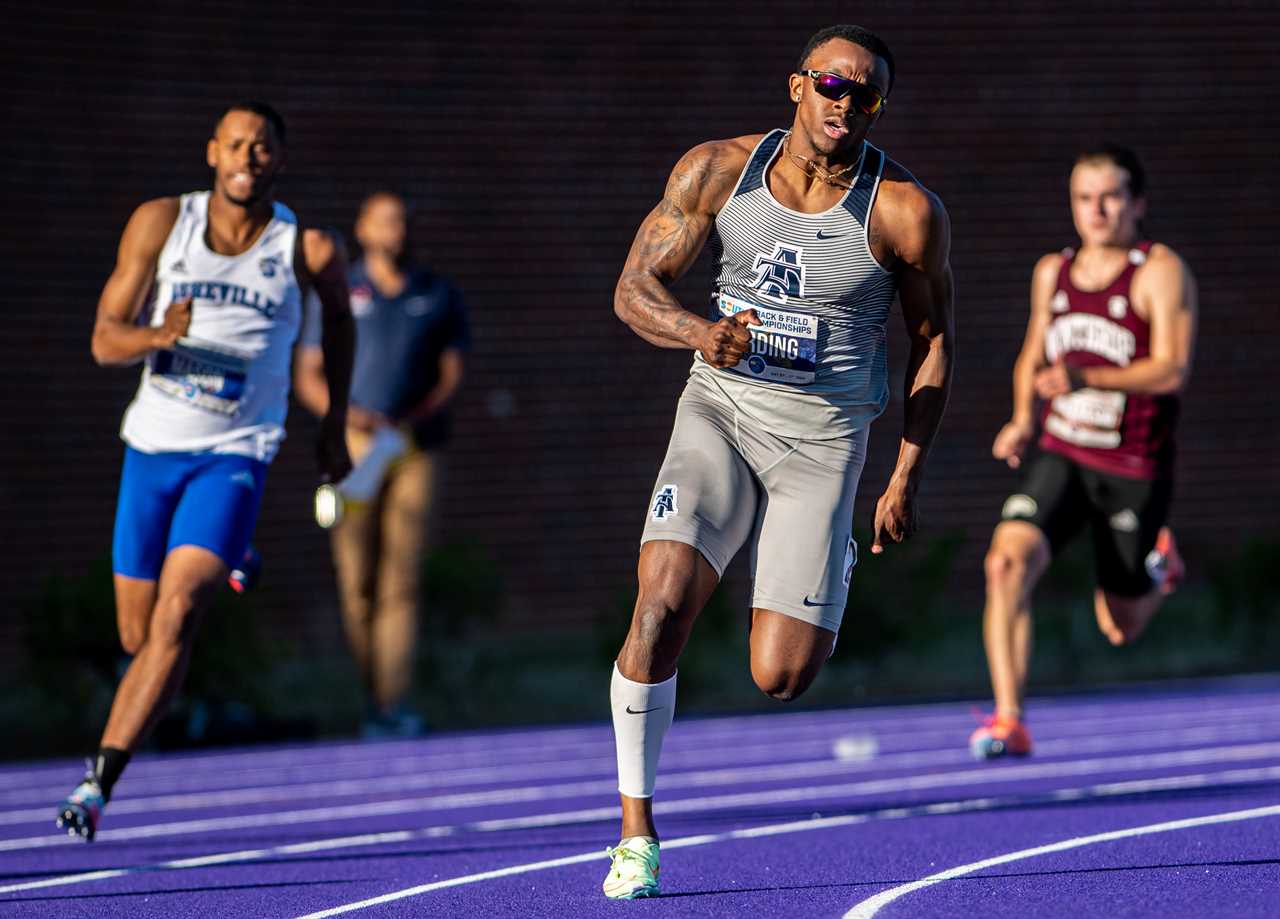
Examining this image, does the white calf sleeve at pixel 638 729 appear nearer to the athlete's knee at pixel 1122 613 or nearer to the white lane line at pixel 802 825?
the white lane line at pixel 802 825

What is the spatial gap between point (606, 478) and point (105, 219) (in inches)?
158

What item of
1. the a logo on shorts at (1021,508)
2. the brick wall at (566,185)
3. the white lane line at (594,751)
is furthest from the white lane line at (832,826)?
the brick wall at (566,185)

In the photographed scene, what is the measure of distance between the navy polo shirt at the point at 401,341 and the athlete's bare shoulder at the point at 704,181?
17.9 feet

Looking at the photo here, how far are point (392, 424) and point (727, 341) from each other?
611 cm

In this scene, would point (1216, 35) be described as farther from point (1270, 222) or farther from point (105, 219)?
point (105, 219)

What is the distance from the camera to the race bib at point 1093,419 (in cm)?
880

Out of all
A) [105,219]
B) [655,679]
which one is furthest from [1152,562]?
[105,219]

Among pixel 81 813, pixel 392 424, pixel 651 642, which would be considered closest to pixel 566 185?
pixel 392 424

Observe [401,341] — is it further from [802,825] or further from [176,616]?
[802,825]

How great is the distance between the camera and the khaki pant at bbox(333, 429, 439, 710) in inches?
439

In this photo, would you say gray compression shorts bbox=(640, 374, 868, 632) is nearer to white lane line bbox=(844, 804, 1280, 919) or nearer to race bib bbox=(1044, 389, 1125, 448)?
white lane line bbox=(844, 804, 1280, 919)

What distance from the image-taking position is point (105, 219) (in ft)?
43.9

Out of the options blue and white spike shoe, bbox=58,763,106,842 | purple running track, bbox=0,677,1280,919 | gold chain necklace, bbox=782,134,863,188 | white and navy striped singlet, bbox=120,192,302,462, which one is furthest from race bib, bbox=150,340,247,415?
gold chain necklace, bbox=782,134,863,188

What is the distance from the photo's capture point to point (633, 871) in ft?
17.5
